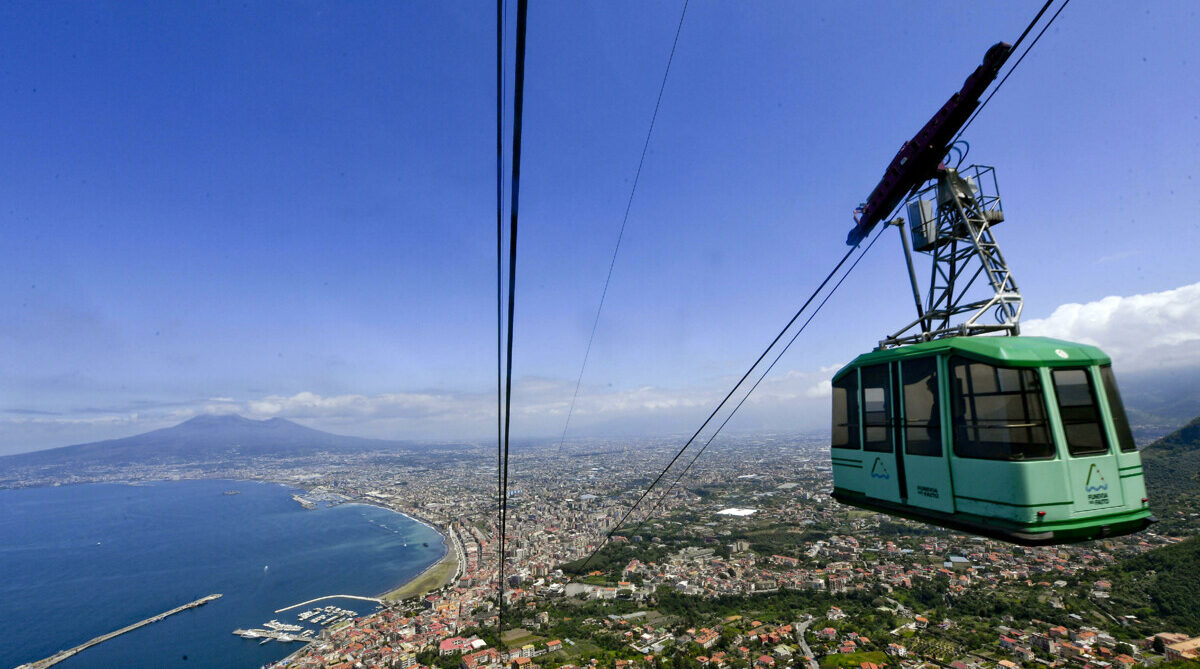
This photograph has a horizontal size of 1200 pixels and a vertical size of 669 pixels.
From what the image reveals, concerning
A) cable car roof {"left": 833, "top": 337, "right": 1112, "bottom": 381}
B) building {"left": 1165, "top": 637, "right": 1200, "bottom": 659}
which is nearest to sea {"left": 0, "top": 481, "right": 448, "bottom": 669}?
cable car roof {"left": 833, "top": 337, "right": 1112, "bottom": 381}

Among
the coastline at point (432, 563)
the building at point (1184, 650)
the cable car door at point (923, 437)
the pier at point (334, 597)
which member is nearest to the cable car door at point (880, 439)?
the cable car door at point (923, 437)

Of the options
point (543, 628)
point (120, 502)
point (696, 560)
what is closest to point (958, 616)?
point (696, 560)

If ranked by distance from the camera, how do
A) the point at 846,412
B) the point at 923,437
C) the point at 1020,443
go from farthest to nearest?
1. the point at 846,412
2. the point at 923,437
3. the point at 1020,443

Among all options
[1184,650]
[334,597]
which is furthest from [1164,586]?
[334,597]

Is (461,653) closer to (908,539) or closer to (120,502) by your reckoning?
(908,539)

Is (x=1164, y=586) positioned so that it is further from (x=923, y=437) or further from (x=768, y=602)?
(x=923, y=437)

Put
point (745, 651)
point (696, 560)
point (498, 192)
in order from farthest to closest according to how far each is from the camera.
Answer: point (696, 560), point (745, 651), point (498, 192)
